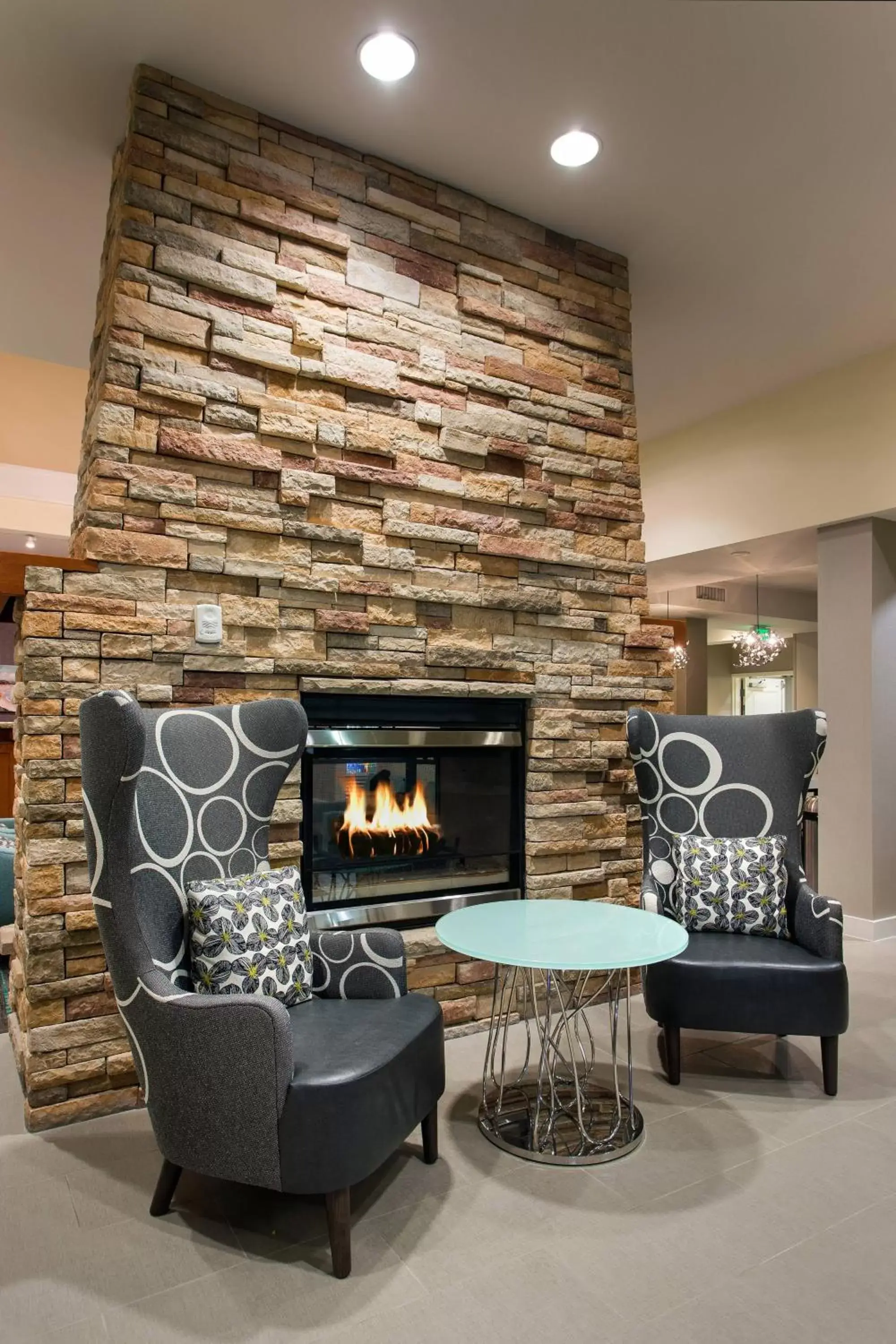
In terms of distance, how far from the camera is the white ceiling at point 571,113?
8.02 ft

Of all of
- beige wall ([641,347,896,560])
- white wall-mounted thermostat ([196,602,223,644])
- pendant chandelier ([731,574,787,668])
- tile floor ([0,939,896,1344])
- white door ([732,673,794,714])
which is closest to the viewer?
tile floor ([0,939,896,1344])

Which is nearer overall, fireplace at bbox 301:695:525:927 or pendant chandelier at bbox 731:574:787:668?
fireplace at bbox 301:695:525:927

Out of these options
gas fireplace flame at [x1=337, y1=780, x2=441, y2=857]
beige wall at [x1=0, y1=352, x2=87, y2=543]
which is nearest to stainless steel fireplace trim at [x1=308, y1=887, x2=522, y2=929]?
gas fireplace flame at [x1=337, y1=780, x2=441, y2=857]

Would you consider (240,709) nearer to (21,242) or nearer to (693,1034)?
(693,1034)

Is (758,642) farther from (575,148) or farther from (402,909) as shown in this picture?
(402,909)

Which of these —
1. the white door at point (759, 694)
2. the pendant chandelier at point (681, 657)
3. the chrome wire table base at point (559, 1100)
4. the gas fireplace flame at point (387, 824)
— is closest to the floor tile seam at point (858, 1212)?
the chrome wire table base at point (559, 1100)

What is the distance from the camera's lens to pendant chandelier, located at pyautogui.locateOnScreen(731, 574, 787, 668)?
8742mm

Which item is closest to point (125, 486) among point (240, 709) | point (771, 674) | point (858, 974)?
point (240, 709)

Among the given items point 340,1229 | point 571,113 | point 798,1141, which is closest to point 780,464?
point 571,113

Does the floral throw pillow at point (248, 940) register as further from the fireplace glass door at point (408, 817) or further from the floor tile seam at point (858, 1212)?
the floor tile seam at point (858, 1212)

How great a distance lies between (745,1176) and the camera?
2.15 metres

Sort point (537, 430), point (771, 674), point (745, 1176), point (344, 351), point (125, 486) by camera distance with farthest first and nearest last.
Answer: point (771, 674) → point (537, 430) → point (344, 351) → point (125, 486) → point (745, 1176)

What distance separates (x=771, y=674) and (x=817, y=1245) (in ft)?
32.7

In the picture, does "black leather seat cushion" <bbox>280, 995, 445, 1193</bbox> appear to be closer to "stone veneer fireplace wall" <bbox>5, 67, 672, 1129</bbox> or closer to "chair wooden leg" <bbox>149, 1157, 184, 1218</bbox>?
"chair wooden leg" <bbox>149, 1157, 184, 1218</bbox>
